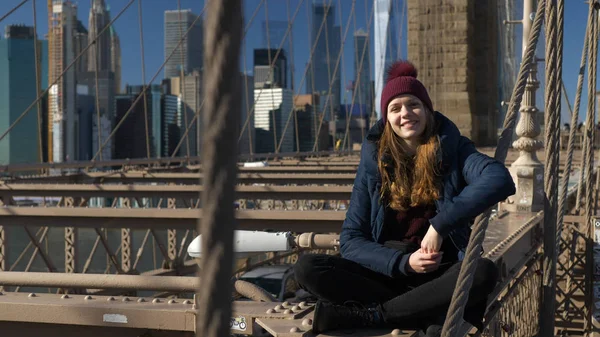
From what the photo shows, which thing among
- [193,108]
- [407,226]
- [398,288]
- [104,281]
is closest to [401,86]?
[407,226]

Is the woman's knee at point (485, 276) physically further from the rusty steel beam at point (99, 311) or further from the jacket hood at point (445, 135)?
the rusty steel beam at point (99, 311)

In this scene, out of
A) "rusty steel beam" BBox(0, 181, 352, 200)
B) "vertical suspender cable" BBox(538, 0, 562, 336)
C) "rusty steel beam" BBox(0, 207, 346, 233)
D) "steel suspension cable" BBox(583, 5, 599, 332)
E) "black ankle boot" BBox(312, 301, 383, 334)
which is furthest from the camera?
"rusty steel beam" BBox(0, 181, 352, 200)

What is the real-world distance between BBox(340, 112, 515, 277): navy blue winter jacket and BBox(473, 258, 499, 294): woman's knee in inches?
2.8

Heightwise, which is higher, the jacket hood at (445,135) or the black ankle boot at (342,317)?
the jacket hood at (445,135)

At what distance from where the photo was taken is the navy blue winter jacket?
2.28 metres

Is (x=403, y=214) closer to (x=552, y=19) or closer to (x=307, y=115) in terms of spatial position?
(x=552, y=19)

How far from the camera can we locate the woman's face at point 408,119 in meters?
2.44

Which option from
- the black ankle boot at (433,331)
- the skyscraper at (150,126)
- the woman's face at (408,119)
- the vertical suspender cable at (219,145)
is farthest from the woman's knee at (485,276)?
the skyscraper at (150,126)

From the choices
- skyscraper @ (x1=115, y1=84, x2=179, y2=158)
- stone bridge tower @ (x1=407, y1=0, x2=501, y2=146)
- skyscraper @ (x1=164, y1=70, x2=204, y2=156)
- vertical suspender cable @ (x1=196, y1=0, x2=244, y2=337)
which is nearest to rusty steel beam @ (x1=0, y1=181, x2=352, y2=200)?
skyscraper @ (x1=164, y1=70, x2=204, y2=156)

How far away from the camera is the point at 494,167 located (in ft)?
7.66

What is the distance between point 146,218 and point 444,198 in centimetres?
364

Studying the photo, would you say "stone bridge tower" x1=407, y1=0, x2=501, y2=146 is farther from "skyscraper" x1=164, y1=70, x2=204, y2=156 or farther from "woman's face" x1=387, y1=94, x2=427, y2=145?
"woman's face" x1=387, y1=94, x2=427, y2=145

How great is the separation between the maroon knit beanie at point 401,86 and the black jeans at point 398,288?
1.46 feet

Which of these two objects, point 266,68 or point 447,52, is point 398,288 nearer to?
point 447,52
